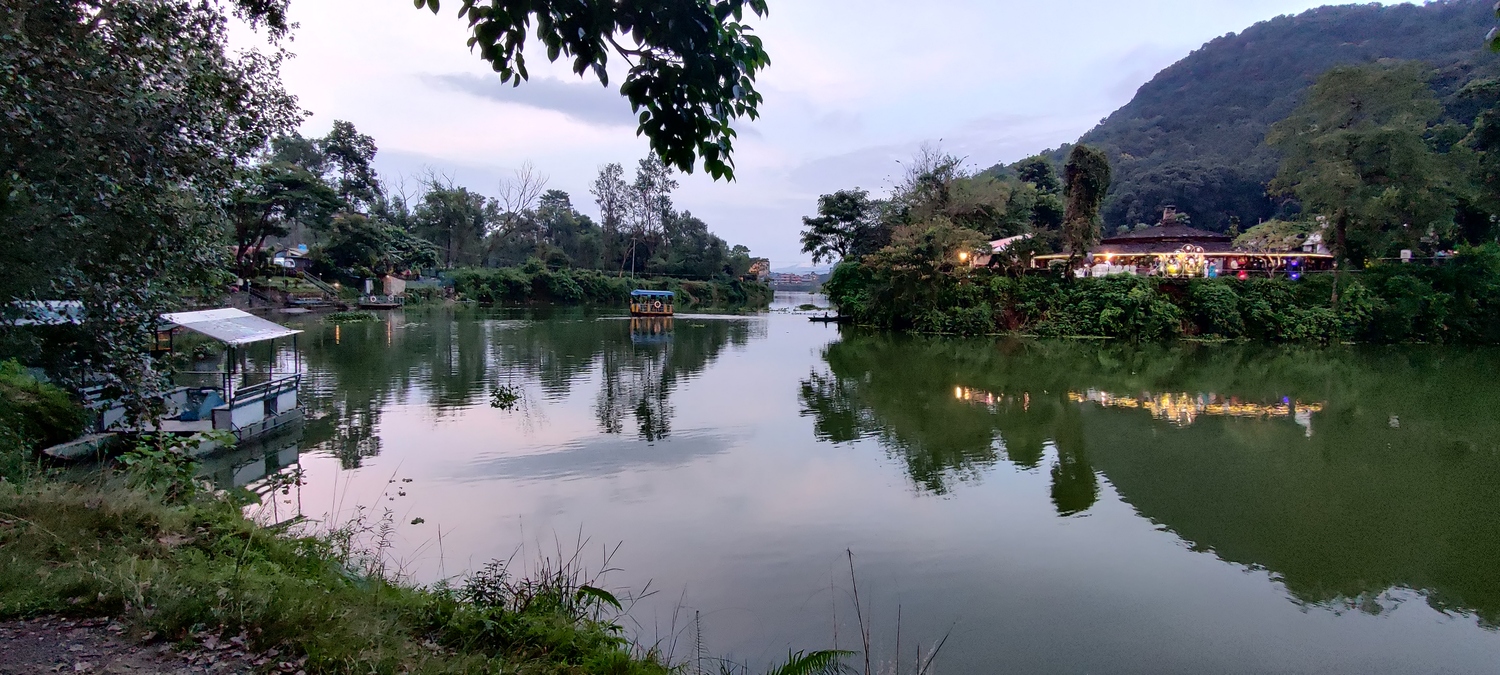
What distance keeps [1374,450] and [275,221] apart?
134ft

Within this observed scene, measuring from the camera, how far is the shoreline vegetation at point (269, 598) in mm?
2520

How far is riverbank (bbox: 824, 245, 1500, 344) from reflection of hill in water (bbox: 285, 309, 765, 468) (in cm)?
744

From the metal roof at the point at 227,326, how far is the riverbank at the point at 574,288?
36693mm

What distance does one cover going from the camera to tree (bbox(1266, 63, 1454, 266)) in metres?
20.7

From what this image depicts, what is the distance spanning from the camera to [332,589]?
3.22m

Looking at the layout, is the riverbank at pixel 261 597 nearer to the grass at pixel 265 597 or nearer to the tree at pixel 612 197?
the grass at pixel 265 597

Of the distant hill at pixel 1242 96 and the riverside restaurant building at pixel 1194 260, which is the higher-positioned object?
the distant hill at pixel 1242 96

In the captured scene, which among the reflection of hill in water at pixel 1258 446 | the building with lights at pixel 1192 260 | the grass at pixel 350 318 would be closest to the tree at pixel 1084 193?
the building with lights at pixel 1192 260

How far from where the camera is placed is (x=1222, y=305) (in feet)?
77.2

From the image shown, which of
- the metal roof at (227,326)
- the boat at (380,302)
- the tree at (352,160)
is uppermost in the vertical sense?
the tree at (352,160)

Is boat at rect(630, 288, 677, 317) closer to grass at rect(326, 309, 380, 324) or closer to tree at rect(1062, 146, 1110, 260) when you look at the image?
grass at rect(326, 309, 380, 324)

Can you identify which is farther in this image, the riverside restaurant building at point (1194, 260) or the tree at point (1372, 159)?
the riverside restaurant building at point (1194, 260)

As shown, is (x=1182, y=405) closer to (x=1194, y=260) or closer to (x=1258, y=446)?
(x=1258, y=446)

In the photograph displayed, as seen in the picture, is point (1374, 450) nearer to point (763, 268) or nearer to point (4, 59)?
point (4, 59)
